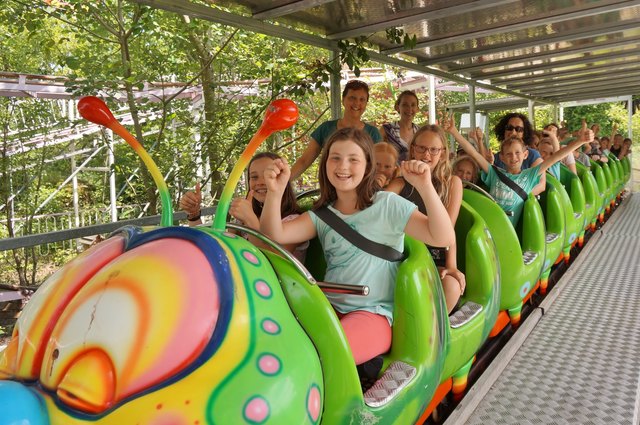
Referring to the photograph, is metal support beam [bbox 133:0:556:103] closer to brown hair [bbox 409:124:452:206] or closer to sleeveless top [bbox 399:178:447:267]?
brown hair [bbox 409:124:452:206]

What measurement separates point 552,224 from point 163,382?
3.06 meters

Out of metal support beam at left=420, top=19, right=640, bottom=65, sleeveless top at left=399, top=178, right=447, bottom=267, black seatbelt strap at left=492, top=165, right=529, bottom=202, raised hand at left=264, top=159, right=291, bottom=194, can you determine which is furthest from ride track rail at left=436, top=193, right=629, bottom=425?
metal support beam at left=420, top=19, right=640, bottom=65

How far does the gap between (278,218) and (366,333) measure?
0.41m

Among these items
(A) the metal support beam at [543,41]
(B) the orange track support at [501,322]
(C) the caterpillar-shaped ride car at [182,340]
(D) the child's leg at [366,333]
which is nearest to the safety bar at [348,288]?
(C) the caterpillar-shaped ride car at [182,340]

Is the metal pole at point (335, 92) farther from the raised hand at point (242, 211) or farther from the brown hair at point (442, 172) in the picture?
the raised hand at point (242, 211)

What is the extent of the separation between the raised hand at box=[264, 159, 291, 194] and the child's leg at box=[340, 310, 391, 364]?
40 cm

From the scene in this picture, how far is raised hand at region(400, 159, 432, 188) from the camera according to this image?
4.88 ft

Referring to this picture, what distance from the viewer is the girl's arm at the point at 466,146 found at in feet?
9.50

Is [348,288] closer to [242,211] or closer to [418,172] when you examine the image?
[418,172]

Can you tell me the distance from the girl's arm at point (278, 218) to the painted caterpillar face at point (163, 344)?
1.50 ft

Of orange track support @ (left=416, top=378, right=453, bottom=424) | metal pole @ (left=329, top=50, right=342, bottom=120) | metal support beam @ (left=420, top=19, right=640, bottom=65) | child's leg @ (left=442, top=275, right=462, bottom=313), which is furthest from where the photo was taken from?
metal support beam @ (left=420, top=19, right=640, bottom=65)

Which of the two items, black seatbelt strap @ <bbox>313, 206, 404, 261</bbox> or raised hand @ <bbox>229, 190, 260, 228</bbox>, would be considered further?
raised hand @ <bbox>229, 190, 260, 228</bbox>

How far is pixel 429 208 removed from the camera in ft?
4.95

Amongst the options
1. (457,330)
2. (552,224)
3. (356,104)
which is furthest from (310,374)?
(552,224)
